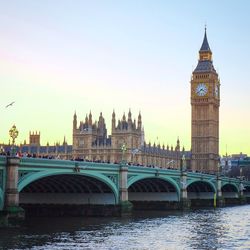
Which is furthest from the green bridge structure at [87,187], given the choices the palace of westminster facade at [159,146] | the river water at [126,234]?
the palace of westminster facade at [159,146]

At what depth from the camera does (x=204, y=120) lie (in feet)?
599

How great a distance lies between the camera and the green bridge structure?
48562mm

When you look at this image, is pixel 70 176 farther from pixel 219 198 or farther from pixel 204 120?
pixel 204 120

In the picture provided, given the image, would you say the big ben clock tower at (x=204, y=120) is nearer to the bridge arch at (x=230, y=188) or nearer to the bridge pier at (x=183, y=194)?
the bridge arch at (x=230, y=188)

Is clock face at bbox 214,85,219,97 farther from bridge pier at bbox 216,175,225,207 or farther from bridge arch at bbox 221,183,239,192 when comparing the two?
bridge pier at bbox 216,175,225,207

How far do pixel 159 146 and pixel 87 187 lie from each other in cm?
10837

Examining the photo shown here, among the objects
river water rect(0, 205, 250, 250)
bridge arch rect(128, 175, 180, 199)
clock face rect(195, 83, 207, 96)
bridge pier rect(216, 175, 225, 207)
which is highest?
clock face rect(195, 83, 207, 96)

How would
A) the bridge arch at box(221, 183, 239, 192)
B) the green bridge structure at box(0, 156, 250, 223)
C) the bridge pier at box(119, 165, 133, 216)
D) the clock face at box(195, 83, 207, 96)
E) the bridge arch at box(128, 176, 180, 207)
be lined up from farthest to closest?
1. the clock face at box(195, 83, 207, 96)
2. the bridge arch at box(221, 183, 239, 192)
3. the bridge arch at box(128, 176, 180, 207)
4. the bridge pier at box(119, 165, 133, 216)
5. the green bridge structure at box(0, 156, 250, 223)

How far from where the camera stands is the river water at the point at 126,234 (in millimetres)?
42469

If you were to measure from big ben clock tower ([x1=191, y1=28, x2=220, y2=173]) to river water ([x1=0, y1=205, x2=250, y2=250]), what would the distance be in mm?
115729

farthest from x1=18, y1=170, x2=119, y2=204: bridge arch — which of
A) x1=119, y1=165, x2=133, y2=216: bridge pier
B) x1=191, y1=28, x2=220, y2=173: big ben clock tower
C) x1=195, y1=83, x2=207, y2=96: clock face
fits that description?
x1=195, y1=83, x2=207, y2=96: clock face

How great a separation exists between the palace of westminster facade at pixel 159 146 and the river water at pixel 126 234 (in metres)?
90.2

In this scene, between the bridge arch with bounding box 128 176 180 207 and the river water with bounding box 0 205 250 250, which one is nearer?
the river water with bounding box 0 205 250 250

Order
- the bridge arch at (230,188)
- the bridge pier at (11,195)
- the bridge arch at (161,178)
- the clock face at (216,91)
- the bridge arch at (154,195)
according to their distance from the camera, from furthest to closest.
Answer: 1. the clock face at (216,91)
2. the bridge arch at (230,188)
3. the bridge arch at (154,195)
4. the bridge arch at (161,178)
5. the bridge pier at (11,195)
